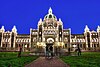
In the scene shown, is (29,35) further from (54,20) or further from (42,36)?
(54,20)

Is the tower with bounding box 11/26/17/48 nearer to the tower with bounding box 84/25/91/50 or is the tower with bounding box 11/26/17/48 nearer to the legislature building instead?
the legislature building

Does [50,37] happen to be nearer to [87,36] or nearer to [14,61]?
[87,36]

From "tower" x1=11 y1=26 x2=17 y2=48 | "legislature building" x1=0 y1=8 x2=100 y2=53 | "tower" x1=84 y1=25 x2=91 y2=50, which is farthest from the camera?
"tower" x1=84 y1=25 x2=91 y2=50

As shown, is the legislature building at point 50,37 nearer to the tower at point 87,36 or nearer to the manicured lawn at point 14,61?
the tower at point 87,36

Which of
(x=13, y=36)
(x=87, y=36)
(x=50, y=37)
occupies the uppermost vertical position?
(x=13, y=36)

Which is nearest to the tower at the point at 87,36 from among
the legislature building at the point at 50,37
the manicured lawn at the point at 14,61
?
the legislature building at the point at 50,37

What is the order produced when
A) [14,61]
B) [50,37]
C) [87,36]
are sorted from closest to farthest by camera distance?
[14,61] → [50,37] → [87,36]

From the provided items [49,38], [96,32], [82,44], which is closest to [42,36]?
[49,38]

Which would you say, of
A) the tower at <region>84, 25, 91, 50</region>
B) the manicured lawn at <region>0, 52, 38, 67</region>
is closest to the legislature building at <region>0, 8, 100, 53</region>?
the tower at <region>84, 25, 91, 50</region>

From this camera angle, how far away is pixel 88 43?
9094 cm

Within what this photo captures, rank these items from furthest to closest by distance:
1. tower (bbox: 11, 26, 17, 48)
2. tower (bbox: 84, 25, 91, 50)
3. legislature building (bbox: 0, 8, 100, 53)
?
1. tower (bbox: 84, 25, 91, 50)
2. tower (bbox: 11, 26, 17, 48)
3. legislature building (bbox: 0, 8, 100, 53)

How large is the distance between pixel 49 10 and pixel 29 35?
18.7 m

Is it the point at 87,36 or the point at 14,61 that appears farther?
the point at 87,36

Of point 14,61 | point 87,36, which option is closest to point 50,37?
point 87,36
